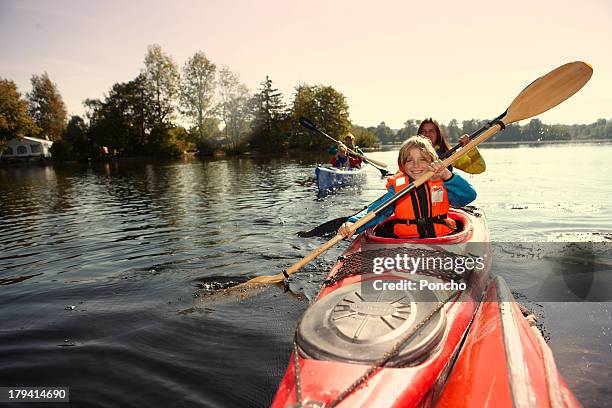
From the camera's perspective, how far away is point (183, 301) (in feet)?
14.7

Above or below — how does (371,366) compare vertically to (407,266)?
below

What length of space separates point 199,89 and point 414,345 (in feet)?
163

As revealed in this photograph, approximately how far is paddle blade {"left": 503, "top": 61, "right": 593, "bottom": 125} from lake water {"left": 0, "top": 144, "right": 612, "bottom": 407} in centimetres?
214

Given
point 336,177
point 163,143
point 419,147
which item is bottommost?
point 336,177

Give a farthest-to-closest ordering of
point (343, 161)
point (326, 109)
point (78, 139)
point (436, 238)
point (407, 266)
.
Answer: point (326, 109) < point (78, 139) < point (343, 161) < point (436, 238) < point (407, 266)

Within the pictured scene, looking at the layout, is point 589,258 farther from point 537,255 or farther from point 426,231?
point 426,231

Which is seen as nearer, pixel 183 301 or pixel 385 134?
pixel 183 301

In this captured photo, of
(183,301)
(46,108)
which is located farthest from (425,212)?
(46,108)

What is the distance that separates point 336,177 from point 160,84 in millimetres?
40661

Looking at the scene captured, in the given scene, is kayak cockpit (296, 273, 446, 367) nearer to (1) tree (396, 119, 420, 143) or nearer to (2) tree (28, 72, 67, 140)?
(2) tree (28, 72, 67, 140)

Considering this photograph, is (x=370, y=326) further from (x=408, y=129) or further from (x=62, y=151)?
(x=408, y=129)

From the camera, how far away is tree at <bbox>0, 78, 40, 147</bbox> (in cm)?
4331

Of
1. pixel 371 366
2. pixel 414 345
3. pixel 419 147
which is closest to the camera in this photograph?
pixel 371 366

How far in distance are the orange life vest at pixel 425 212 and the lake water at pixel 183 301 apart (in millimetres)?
1391
